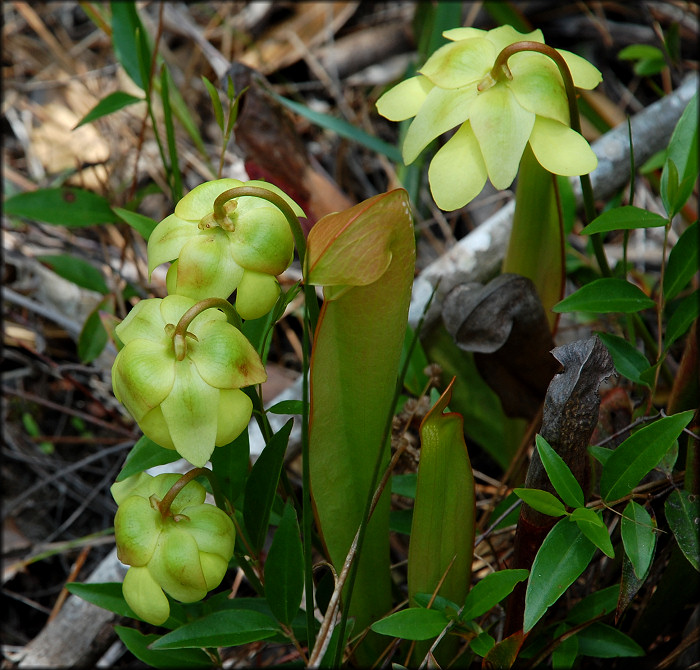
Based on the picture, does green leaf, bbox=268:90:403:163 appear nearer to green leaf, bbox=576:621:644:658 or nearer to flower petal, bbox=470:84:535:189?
flower petal, bbox=470:84:535:189

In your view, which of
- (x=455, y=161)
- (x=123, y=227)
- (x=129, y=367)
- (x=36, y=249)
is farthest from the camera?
(x=36, y=249)

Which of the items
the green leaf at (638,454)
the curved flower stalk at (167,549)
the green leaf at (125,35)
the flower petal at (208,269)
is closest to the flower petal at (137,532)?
the curved flower stalk at (167,549)

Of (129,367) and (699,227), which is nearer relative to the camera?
(129,367)

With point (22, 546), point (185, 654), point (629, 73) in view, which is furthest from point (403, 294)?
point (629, 73)

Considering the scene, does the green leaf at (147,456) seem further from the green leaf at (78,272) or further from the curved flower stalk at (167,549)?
the green leaf at (78,272)

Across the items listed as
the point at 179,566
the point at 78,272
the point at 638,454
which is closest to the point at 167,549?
the point at 179,566

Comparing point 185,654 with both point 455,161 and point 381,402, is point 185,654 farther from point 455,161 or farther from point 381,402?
point 455,161
